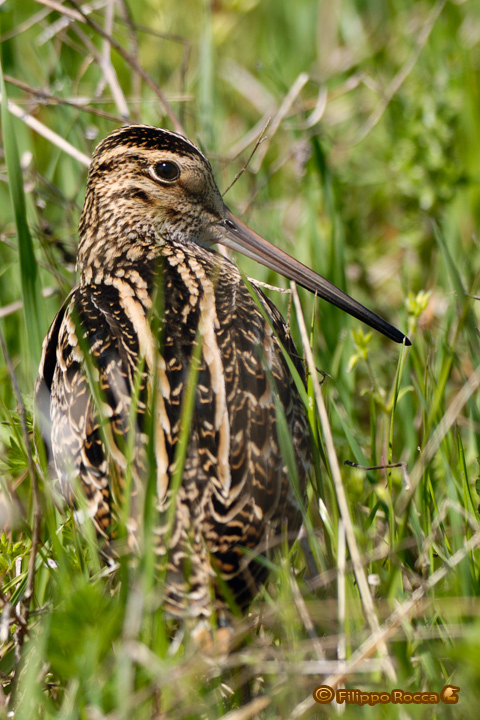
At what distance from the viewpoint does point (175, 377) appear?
2.31 meters

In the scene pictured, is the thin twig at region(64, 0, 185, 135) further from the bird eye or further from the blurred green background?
the bird eye

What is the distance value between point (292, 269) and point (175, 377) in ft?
2.41

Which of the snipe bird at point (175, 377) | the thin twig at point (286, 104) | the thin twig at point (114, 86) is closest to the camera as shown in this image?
the snipe bird at point (175, 377)

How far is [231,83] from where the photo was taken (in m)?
4.93

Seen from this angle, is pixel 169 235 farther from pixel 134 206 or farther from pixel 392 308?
pixel 392 308

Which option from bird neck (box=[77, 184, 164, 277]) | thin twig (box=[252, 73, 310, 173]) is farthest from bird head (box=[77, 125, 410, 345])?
thin twig (box=[252, 73, 310, 173])

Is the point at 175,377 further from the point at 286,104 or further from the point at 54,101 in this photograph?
the point at 286,104

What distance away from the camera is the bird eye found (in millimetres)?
2898

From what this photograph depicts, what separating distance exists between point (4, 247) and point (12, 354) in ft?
1.91

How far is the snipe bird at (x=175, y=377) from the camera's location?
213 centimetres

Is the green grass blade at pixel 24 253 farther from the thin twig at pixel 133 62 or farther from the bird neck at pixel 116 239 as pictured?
the thin twig at pixel 133 62

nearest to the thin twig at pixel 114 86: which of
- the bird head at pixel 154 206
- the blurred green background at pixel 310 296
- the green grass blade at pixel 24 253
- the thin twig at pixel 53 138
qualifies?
the blurred green background at pixel 310 296

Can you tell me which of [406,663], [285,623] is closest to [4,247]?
[285,623]

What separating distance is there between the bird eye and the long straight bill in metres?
0.23
